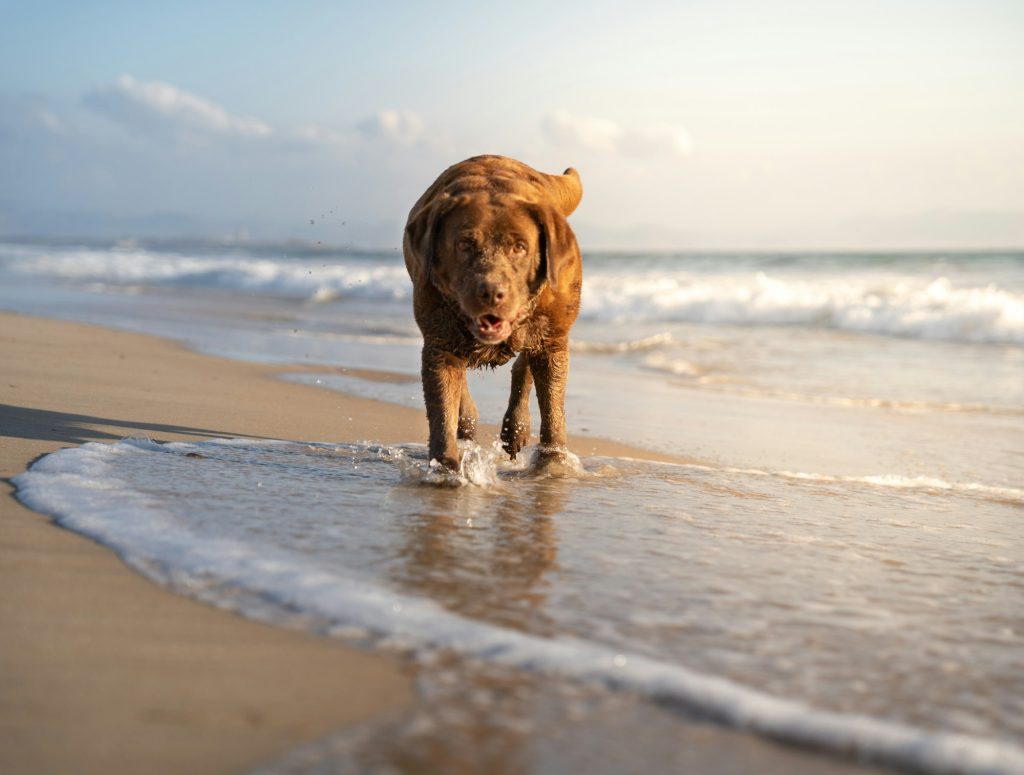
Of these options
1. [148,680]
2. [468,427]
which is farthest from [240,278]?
[148,680]

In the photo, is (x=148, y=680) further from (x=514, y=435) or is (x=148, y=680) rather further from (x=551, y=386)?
(x=514, y=435)

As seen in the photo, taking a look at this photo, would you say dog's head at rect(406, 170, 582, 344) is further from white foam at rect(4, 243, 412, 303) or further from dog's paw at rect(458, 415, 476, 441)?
white foam at rect(4, 243, 412, 303)

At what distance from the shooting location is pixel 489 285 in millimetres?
4969

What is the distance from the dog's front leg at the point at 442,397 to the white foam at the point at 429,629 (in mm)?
1502

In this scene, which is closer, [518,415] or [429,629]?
[429,629]

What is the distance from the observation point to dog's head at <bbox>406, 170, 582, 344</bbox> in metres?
5.07

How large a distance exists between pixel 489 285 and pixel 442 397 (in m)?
0.75

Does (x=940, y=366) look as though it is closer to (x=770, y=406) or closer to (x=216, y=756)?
(x=770, y=406)

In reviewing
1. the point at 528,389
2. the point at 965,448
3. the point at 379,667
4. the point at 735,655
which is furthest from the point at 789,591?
the point at 965,448

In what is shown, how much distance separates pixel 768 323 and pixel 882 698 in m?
18.4

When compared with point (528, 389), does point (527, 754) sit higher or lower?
lower

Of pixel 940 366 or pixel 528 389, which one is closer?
pixel 528 389

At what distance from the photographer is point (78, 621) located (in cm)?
289

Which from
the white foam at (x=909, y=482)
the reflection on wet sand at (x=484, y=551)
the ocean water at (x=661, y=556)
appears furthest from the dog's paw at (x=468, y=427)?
the reflection on wet sand at (x=484, y=551)
